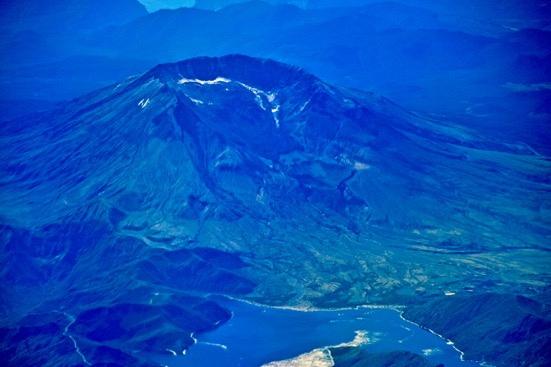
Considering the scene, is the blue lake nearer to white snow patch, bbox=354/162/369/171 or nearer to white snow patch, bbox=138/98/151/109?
white snow patch, bbox=354/162/369/171

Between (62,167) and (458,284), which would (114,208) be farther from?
(458,284)

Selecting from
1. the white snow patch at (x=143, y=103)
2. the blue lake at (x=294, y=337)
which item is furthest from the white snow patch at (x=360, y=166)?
the blue lake at (x=294, y=337)

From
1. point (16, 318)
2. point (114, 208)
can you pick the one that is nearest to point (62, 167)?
point (114, 208)

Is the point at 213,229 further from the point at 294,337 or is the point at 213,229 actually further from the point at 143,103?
the point at 143,103

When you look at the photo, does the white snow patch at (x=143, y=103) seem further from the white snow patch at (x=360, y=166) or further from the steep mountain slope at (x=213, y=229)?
the white snow patch at (x=360, y=166)

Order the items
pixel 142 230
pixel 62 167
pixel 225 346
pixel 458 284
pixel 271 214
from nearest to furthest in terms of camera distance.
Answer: pixel 225 346 < pixel 458 284 < pixel 142 230 < pixel 271 214 < pixel 62 167

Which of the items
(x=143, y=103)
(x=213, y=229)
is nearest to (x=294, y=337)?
(x=213, y=229)

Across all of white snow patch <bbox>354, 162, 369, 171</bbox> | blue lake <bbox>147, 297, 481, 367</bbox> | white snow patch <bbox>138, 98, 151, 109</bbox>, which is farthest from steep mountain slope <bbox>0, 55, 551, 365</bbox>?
blue lake <bbox>147, 297, 481, 367</bbox>
